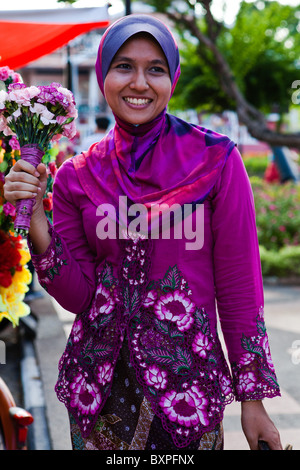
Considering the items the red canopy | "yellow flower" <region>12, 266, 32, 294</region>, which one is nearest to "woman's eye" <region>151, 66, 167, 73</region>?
"yellow flower" <region>12, 266, 32, 294</region>

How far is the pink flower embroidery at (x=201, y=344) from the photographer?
4.99 feet

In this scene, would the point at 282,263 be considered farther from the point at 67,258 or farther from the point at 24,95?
the point at 24,95

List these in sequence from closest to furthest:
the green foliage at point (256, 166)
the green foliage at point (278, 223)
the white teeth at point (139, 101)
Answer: the white teeth at point (139, 101) < the green foliage at point (278, 223) < the green foliage at point (256, 166)

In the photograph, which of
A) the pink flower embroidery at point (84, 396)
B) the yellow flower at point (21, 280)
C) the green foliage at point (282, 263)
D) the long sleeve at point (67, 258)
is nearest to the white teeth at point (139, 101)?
the long sleeve at point (67, 258)

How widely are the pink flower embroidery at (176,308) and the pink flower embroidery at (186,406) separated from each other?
0.18 m

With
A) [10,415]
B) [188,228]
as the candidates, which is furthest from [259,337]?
[10,415]

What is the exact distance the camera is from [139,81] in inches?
61.1

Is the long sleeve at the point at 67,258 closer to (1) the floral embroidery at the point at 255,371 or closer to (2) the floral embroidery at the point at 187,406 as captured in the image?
(2) the floral embroidery at the point at 187,406

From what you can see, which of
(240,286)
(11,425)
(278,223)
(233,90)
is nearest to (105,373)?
(240,286)

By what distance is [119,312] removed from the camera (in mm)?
1566

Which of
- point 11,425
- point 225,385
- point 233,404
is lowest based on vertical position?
point 233,404

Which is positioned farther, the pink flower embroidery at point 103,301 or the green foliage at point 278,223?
the green foliage at point 278,223

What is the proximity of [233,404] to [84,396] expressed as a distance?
2.31 metres
